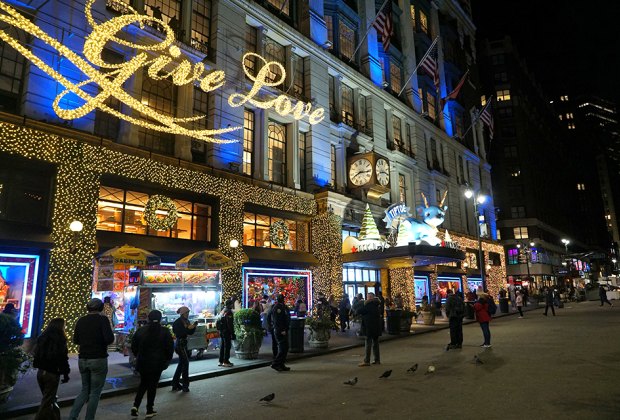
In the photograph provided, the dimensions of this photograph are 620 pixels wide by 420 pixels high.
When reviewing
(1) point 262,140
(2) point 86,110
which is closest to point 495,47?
(1) point 262,140

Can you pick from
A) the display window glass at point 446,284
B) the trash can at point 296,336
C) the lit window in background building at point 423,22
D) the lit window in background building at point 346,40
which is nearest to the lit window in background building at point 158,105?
the trash can at point 296,336

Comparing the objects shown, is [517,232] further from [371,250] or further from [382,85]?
[371,250]

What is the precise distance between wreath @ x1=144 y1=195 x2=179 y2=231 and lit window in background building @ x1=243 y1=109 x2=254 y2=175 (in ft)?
16.8


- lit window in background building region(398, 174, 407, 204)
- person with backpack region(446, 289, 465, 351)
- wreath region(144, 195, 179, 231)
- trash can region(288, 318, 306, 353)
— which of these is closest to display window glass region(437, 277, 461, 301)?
lit window in background building region(398, 174, 407, 204)

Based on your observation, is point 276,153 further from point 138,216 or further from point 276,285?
point 138,216

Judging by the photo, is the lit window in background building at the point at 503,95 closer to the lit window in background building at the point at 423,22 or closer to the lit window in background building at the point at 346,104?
the lit window in background building at the point at 423,22

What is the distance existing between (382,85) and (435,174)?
9460 mm

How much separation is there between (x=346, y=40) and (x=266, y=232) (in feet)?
54.0

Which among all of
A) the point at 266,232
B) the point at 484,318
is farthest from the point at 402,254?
the point at 484,318

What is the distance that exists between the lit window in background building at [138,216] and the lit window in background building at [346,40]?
16851mm

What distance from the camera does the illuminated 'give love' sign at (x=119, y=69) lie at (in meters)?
13.8

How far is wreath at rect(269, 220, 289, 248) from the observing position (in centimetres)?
2105

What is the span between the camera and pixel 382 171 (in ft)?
89.8

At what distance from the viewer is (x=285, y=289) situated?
2177 cm
